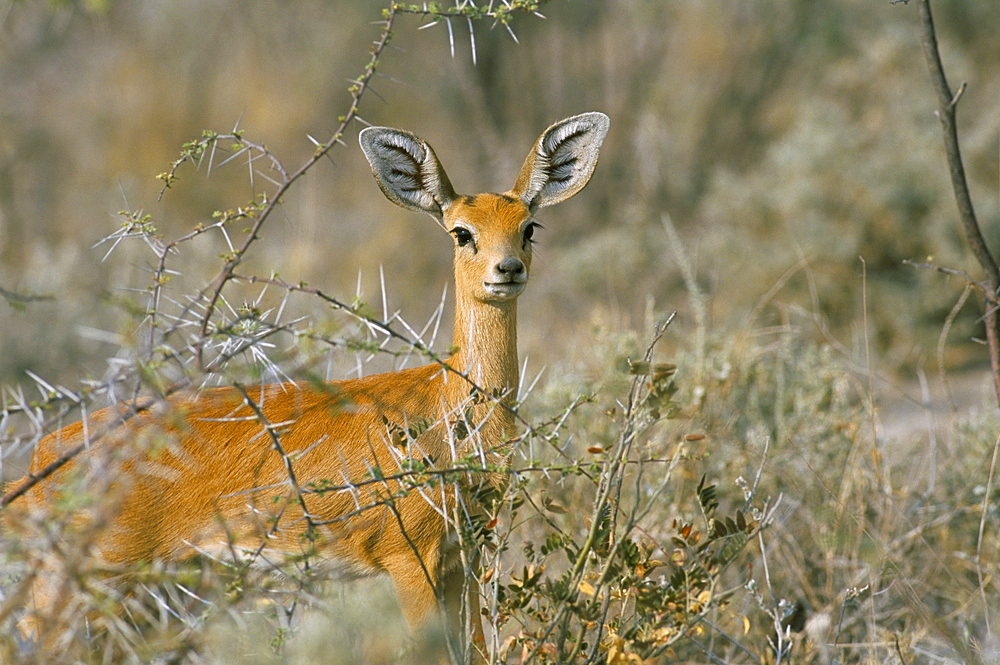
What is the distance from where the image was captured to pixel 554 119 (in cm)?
1412

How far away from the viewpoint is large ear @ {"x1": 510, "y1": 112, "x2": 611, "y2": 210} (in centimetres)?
488

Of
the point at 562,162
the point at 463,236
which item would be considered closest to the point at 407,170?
the point at 463,236

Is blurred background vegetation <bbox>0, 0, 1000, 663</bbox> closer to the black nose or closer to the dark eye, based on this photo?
the black nose

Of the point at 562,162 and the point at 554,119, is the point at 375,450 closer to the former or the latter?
the point at 562,162

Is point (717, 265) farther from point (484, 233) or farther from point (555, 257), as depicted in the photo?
point (484, 233)

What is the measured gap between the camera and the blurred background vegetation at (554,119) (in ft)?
31.6

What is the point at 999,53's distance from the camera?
13.3 meters

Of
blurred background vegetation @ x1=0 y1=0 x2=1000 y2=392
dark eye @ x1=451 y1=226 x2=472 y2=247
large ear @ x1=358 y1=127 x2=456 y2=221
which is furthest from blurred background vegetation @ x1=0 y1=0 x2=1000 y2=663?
large ear @ x1=358 y1=127 x2=456 y2=221

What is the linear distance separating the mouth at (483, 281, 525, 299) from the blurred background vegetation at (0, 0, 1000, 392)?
3898 mm

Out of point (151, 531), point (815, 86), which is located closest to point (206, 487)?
point (151, 531)

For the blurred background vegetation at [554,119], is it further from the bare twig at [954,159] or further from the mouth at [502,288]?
the mouth at [502,288]

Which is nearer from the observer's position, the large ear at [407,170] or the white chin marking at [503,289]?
the white chin marking at [503,289]

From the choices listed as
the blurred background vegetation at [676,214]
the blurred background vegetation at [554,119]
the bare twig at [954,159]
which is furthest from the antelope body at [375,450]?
the blurred background vegetation at [554,119]

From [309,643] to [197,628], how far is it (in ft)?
1.70
